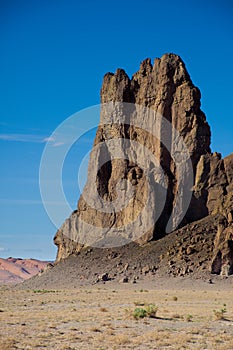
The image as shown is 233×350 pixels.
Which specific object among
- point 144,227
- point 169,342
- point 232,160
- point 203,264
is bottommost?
point 169,342

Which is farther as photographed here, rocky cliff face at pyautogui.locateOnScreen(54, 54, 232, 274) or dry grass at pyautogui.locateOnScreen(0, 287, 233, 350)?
rocky cliff face at pyautogui.locateOnScreen(54, 54, 232, 274)

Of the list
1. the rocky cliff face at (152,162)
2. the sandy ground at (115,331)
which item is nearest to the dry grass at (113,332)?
the sandy ground at (115,331)

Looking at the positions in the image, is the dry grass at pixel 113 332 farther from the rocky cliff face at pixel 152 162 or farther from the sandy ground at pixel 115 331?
the rocky cliff face at pixel 152 162

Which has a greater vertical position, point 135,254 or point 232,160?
point 232,160

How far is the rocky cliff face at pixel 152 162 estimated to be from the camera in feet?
349

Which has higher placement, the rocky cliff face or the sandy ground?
the rocky cliff face

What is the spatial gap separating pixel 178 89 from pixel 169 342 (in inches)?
3725

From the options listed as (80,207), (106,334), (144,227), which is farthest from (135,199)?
(106,334)

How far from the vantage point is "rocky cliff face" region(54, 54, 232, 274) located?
349ft

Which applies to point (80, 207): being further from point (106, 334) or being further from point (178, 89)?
point (106, 334)

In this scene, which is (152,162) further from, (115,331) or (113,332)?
(113,332)

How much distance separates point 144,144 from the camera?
383ft

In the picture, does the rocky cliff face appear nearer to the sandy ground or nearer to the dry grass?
the sandy ground

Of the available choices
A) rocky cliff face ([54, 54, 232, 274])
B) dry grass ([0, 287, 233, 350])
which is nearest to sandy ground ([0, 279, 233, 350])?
dry grass ([0, 287, 233, 350])
